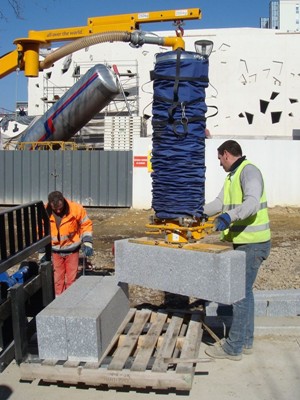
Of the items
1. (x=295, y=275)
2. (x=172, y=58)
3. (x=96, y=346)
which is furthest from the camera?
(x=295, y=275)

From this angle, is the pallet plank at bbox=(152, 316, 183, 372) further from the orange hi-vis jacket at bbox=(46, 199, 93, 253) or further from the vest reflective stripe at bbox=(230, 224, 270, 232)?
the orange hi-vis jacket at bbox=(46, 199, 93, 253)

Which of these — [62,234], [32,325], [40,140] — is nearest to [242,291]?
[32,325]

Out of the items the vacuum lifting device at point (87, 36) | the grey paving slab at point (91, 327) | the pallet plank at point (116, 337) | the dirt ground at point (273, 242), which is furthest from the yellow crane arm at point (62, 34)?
the grey paving slab at point (91, 327)

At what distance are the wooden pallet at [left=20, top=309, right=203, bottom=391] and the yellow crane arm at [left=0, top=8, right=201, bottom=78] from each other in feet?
18.4

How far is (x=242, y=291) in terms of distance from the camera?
504cm

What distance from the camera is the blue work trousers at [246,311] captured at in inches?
209

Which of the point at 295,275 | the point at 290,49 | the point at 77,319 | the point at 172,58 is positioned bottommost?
the point at 295,275

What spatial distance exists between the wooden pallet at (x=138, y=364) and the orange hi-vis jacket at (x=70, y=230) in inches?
75.2

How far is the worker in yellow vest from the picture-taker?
17.3 ft

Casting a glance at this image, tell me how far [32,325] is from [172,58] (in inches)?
113

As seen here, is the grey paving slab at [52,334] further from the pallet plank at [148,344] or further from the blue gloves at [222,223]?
the blue gloves at [222,223]

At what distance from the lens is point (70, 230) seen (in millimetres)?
7180

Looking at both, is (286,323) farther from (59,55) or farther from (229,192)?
(59,55)

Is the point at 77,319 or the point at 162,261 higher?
the point at 162,261
